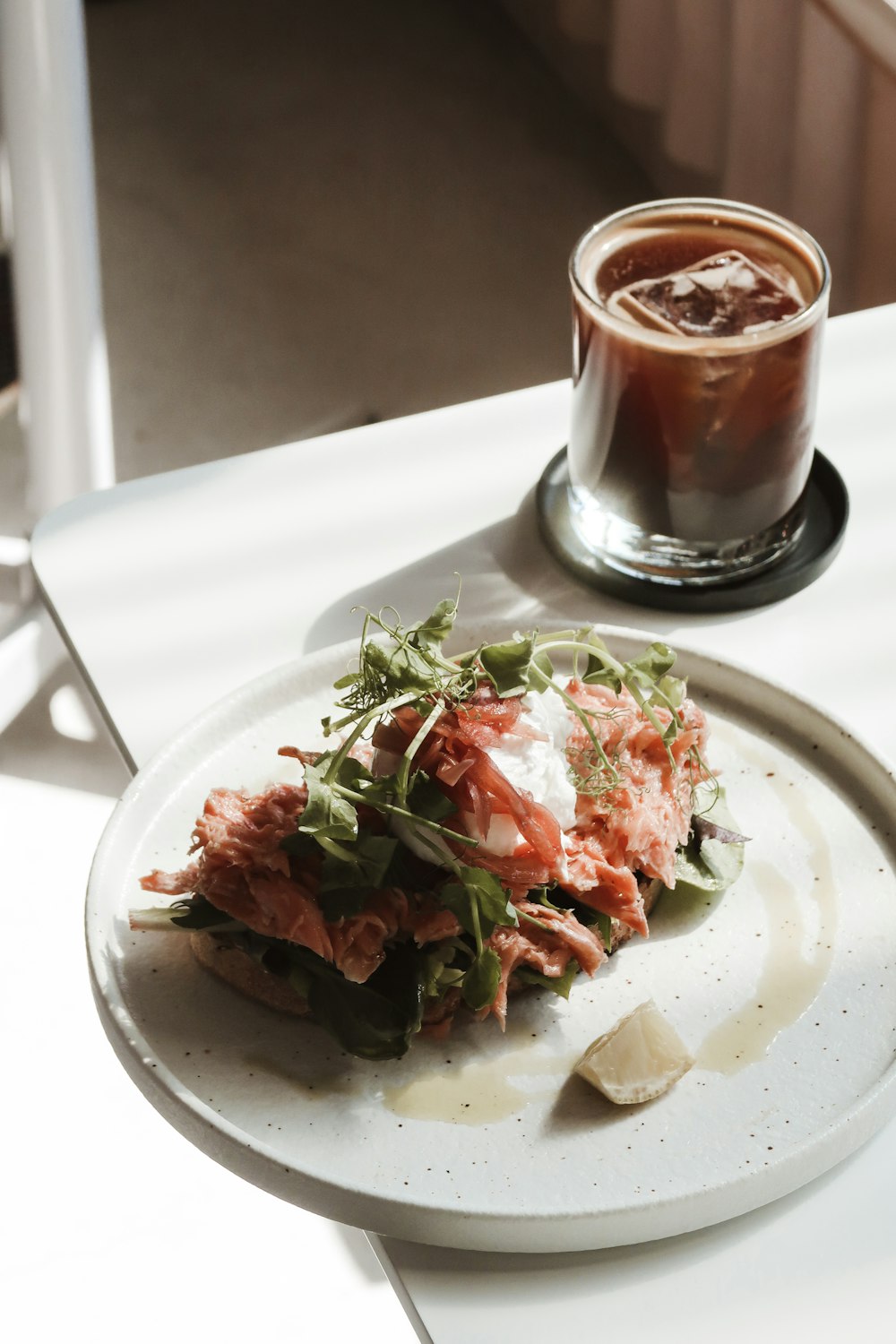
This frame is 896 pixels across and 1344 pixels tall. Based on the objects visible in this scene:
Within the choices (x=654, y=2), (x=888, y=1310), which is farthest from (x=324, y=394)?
(x=888, y=1310)

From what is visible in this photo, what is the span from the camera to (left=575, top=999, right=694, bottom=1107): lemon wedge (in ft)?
2.79

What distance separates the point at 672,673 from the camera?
115 centimetres

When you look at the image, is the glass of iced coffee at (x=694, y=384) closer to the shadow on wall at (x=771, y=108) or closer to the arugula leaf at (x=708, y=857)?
the arugula leaf at (x=708, y=857)

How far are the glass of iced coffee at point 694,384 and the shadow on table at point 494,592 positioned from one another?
43 millimetres

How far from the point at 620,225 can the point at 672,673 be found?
0.40 meters

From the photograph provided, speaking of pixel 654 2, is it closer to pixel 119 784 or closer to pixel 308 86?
pixel 308 86

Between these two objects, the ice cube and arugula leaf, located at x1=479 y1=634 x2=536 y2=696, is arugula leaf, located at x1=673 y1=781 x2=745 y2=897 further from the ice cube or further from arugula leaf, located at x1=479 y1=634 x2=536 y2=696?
the ice cube

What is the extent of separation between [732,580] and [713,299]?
0.24 m

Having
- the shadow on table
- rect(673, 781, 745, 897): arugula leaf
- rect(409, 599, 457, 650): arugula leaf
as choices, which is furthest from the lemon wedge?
the shadow on table

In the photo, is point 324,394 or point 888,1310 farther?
point 324,394

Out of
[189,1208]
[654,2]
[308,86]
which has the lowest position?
[189,1208]

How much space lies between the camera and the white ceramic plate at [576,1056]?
0.81 meters

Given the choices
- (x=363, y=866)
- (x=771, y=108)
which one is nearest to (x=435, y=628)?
(x=363, y=866)

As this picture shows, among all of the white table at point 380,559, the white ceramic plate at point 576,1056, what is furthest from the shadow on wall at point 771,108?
the white ceramic plate at point 576,1056
